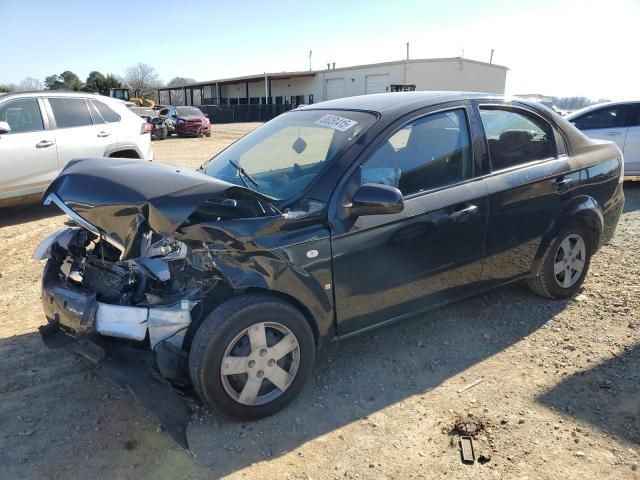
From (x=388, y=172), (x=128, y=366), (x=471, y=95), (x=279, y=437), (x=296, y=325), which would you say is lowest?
(x=279, y=437)

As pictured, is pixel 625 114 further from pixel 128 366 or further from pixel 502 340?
pixel 128 366

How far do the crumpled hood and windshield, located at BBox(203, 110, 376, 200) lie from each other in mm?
496

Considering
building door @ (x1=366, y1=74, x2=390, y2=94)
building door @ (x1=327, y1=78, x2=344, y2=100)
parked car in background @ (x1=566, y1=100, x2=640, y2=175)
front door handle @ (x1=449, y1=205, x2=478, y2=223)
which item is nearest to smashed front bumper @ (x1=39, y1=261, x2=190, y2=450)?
front door handle @ (x1=449, y1=205, x2=478, y2=223)

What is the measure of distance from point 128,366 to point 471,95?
9.87 feet

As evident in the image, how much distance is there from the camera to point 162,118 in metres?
25.3

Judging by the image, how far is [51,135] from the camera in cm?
721

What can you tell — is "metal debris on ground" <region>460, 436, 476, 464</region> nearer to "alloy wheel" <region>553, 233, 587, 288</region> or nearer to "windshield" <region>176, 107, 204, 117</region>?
"alloy wheel" <region>553, 233, 587, 288</region>

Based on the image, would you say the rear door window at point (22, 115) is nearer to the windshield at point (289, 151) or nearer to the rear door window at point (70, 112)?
the rear door window at point (70, 112)

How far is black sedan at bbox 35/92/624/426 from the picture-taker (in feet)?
8.71

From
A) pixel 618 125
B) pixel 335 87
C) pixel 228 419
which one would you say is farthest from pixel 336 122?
pixel 335 87

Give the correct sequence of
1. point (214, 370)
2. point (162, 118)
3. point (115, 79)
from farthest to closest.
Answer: point (115, 79) < point (162, 118) < point (214, 370)

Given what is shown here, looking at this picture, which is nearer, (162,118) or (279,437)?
(279,437)

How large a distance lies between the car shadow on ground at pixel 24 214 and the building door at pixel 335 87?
39082 millimetres

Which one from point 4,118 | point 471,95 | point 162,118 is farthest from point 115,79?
point 471,95
